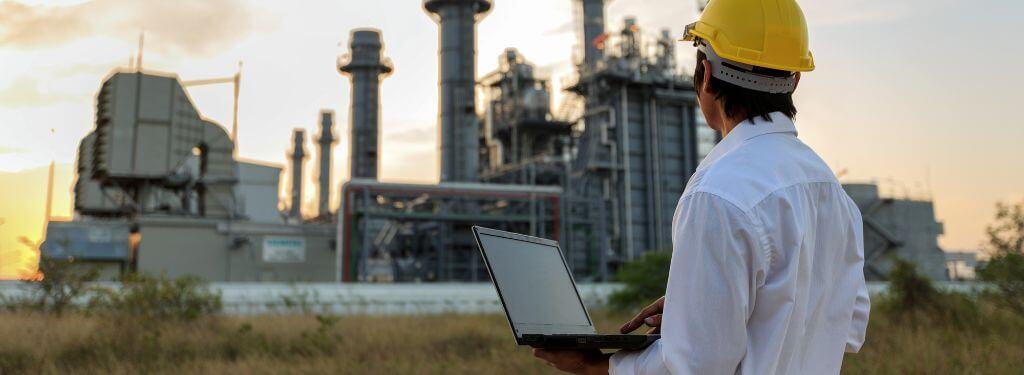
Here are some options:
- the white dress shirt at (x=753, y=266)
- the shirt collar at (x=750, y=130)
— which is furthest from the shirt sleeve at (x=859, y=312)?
the shirt collar at (x=750, y=130)

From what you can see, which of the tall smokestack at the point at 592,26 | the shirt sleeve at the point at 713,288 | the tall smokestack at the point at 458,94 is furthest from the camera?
the tall smokestack at the point at 592,26

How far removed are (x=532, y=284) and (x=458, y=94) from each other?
40050mm

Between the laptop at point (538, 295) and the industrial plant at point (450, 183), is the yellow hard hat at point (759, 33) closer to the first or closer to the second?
the laptop at point (538, 295)

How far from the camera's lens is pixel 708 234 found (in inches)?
67.6

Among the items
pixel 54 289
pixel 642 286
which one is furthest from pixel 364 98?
pixel 54 289

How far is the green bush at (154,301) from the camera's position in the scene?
41.2 feet

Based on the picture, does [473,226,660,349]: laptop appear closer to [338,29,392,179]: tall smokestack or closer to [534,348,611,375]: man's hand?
[534,348,611,375]: man's hand

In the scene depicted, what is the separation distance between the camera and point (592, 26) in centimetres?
4594

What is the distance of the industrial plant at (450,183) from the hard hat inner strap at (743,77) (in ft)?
106

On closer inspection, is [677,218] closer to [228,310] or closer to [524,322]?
[524,322]

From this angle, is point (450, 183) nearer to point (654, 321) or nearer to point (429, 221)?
point (429, 221)

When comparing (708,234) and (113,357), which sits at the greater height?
(708,234)

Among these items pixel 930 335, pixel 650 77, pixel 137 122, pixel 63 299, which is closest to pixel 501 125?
pixel 650 77

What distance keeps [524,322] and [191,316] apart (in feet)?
40.2
